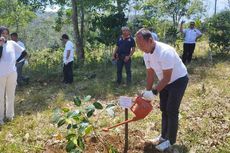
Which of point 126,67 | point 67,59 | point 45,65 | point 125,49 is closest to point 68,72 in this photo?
point 67,59

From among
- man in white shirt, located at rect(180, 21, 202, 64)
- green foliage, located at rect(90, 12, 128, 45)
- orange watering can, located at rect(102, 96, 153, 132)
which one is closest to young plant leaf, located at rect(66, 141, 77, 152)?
orange watering can, located at rect(102, 96, 153, 132)

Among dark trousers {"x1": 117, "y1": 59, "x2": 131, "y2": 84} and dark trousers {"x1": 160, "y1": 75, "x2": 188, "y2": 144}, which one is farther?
dark trousers {"x1": 117, "y1": 59, "x2": 131, "y2": 84}

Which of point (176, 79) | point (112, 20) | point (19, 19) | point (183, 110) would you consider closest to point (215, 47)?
point (112, 20)

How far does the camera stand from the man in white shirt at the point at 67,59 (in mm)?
10320

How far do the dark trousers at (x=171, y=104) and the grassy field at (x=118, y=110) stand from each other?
33 centimetres

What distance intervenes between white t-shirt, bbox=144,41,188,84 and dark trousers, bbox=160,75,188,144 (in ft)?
0.32

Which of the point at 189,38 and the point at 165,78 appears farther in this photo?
the point at 189,38

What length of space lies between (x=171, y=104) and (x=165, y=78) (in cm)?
45

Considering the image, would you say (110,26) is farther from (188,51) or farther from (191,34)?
(191,34)

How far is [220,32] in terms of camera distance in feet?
49.7

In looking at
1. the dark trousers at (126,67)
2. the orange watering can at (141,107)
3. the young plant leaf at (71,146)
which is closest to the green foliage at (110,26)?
the dark trousers at (126,67)

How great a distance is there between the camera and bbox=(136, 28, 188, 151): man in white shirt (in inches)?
190

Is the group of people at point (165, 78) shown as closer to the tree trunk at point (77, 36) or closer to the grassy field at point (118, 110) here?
the grassy field at point (118, 110)

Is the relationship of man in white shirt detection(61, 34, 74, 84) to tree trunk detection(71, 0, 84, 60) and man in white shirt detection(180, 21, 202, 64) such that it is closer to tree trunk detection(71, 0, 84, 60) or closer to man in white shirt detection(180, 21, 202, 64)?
man in white shirt detection(180, 21, 202, 64)
